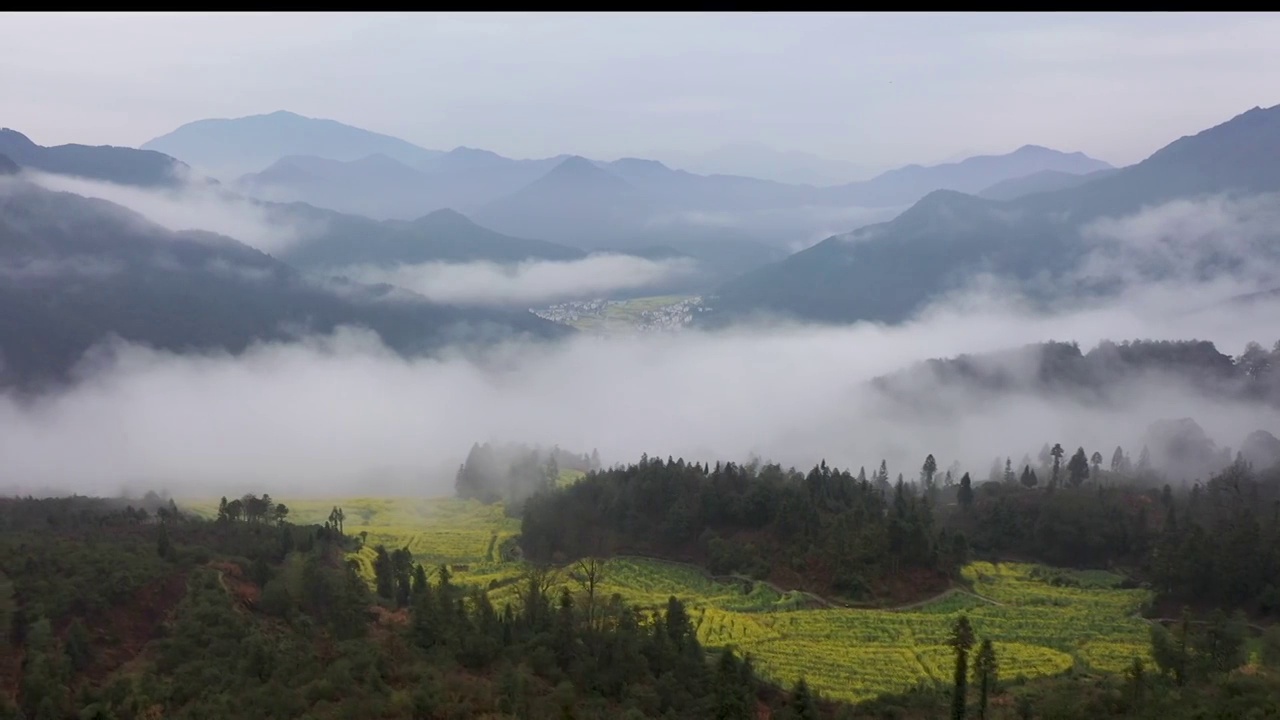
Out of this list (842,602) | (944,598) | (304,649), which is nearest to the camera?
(304,649)

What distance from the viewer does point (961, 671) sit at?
48.0 ft

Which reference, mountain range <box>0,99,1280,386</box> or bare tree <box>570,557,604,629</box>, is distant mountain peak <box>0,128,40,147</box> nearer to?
mountain range <box>0,99,1280,386</box>

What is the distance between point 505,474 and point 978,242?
98.8 metres

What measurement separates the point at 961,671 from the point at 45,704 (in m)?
13.5

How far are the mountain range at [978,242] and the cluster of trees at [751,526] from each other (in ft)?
272

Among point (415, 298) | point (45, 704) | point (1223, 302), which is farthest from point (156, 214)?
point (1223, 302)

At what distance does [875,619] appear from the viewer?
2559 cm

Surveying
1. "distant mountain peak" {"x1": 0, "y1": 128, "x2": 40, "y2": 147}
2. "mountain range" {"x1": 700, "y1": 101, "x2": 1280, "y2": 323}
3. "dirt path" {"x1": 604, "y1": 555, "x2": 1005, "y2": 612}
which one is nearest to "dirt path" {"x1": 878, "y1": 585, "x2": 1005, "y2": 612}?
"dirt path" {"x1": 604, "y1": 555, "x2": 1005, "y2": 612}

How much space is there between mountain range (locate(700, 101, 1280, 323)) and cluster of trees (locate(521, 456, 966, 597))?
8277 cm

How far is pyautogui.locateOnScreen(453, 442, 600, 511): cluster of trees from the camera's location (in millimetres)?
47281

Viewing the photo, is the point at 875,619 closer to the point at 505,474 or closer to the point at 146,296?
the point at 505,474

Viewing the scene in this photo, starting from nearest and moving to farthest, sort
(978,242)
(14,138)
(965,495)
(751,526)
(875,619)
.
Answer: (875,619) < (751,526) < (965,495) < (14,138) < (978,242)

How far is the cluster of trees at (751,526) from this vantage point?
96.4 ft

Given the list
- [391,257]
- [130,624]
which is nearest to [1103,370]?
[130,624]
